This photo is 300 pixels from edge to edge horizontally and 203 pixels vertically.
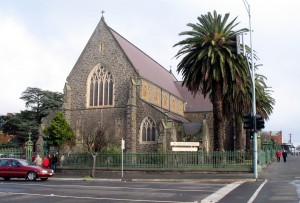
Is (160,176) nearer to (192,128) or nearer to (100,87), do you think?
(192,128)

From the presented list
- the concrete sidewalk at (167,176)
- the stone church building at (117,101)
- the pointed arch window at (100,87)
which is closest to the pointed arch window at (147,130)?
the stone church building at (117,101)

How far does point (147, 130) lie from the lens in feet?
140

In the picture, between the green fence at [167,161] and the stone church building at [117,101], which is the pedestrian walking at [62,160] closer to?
the green fence at [167,161]

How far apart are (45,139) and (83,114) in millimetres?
7018

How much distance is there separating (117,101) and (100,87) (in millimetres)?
2737

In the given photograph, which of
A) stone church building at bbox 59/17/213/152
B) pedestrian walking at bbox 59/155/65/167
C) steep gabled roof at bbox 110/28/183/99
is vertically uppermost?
steep gabled roof at bbox 110/28/183/99

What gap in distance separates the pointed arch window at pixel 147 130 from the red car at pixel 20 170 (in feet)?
57.6

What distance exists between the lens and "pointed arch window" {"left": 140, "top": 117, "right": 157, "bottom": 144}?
139 feet

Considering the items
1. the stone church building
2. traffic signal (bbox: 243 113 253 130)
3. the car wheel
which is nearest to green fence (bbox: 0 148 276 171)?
traffic signal (bbox: 243 113 253 130)

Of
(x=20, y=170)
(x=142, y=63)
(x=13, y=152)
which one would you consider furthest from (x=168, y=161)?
(x=142, y=63)

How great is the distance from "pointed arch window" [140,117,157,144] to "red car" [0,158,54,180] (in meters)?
17.6

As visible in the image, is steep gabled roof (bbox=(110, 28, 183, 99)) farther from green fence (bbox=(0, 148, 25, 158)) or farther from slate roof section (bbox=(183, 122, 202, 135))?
green fence (bbox=(0, 148, 25, 158))

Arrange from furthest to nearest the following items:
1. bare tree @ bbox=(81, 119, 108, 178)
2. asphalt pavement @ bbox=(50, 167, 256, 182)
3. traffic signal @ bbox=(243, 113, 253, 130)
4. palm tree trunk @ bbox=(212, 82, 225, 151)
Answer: bare tree @ bbox=(81, 119, 108, 178)
palm tree trunk @ bbox=(212, 82, 225, 151)
asphalt pavement @ bbox=(50, 167, 256, 182)
traffic signal @ bbox=(243, 113, 253, 130)

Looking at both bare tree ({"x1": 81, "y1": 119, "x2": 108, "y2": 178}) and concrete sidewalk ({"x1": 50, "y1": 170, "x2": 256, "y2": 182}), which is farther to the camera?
bare tree ({"x1": 81, "y1": 119, "x2": 108, "y2": 178})
